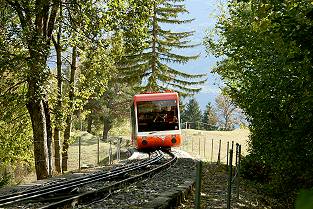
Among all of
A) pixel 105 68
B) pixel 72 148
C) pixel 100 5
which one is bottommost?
pixel 72 148

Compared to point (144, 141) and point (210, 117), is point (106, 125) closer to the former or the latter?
point (144, 141)

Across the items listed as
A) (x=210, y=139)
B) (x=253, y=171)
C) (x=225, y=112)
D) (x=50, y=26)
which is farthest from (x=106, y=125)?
(x=225, y=112)

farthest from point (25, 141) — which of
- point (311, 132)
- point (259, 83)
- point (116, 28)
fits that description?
point (311, 132)

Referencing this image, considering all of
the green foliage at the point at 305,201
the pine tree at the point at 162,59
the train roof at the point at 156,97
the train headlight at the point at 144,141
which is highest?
the pine tree at the point at 162,59

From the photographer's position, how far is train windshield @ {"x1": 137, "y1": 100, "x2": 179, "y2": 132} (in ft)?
83.9

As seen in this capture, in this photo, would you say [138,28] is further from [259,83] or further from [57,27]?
[259,83]

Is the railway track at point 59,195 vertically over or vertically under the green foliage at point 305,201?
under

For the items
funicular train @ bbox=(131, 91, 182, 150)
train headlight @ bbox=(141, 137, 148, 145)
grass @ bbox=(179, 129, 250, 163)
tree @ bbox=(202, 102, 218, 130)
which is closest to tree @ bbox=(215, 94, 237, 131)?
tree @ bbox=(202, 102, 218, 130)

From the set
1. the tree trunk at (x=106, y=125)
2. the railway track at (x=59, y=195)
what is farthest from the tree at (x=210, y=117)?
the railway track at (x=59, y=195)

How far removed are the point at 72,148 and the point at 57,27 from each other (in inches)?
1105

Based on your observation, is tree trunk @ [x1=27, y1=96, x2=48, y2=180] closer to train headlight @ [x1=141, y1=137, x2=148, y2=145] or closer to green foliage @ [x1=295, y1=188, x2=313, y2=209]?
train headlight @ [x1=141, y1=137, x2=148, y2=145]

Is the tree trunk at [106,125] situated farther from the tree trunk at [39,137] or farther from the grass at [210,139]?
the tree trunk at [39,137]

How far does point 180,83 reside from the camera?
52.9m

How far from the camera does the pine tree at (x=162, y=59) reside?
5116cm
